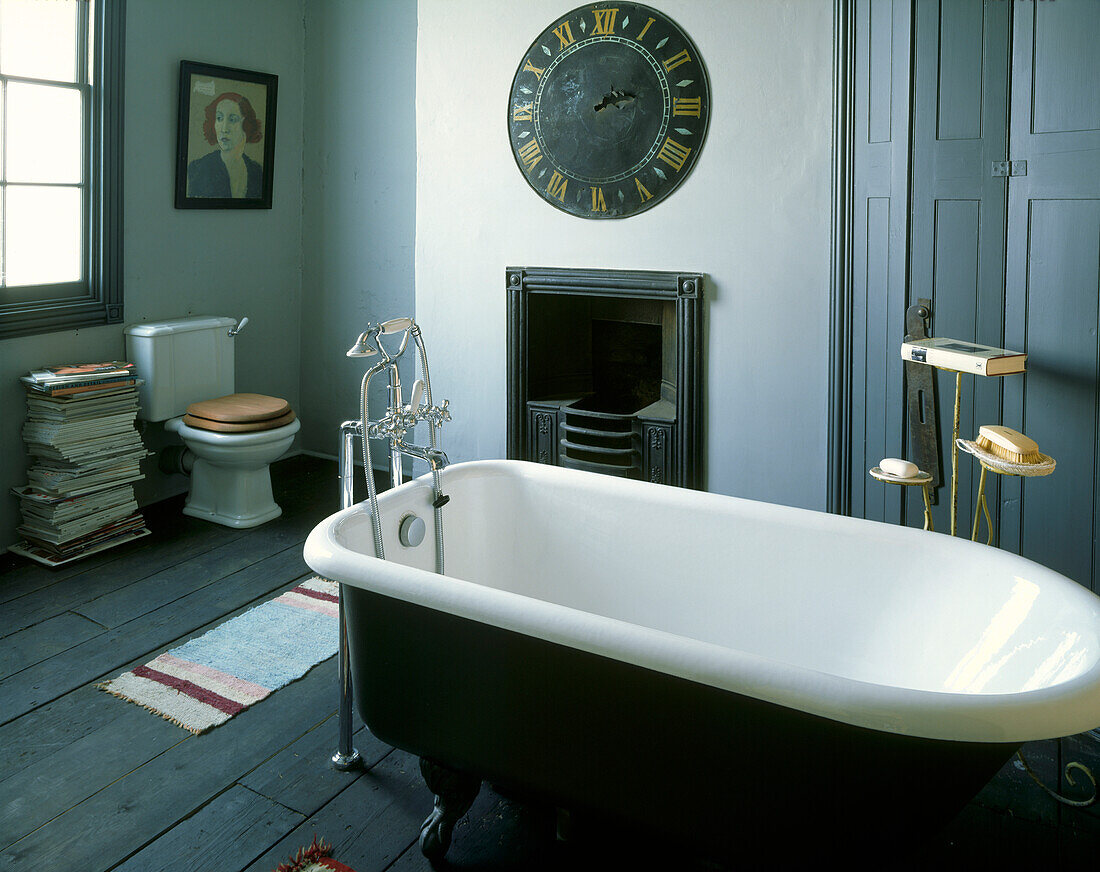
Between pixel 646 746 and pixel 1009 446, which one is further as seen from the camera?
pixel 1009 446

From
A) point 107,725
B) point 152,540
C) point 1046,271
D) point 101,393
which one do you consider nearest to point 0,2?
point 101,393

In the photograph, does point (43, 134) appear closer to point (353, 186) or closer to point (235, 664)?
point (353, 186)

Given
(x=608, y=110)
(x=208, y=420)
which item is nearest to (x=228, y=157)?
(x=208, y=420)

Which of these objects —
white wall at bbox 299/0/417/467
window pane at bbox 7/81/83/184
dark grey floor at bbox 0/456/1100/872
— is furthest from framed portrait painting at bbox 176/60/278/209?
dark grey floor at bbox 0/456/1100/872

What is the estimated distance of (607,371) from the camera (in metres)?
3.85

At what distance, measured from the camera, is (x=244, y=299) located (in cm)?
444

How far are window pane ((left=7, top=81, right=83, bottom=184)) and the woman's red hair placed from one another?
1.97 feet

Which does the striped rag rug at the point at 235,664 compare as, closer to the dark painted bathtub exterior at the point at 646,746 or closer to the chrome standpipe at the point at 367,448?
the chrome standpipe at the point at 367,448

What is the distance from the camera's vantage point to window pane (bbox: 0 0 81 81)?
332 centimetres

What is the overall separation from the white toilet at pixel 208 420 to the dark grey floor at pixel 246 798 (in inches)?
38.3

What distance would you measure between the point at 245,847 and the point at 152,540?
201cm

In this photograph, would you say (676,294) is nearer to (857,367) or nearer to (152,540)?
(857,367)

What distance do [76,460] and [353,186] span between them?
1867 millimetres

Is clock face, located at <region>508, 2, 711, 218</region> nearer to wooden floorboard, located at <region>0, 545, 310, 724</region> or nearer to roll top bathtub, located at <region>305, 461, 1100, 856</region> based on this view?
roll top bathtub, located at <region>305, 461, 1100, 856</region>
